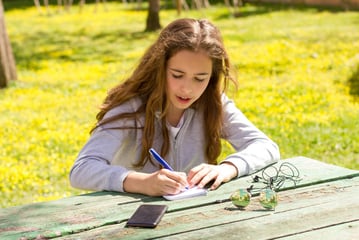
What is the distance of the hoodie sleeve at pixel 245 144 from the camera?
10.4ft

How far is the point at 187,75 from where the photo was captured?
10.2ft

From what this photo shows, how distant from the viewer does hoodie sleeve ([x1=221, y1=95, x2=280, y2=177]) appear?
3.16m

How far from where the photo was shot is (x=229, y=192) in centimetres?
283

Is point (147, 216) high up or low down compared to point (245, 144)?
up

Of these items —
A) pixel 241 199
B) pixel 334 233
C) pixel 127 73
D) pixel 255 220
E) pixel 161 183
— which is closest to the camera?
pixel 334 233

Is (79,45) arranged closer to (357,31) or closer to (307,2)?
(357,31)

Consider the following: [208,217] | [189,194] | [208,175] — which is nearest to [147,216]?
[208,217]

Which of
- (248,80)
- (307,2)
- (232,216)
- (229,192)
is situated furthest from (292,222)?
(307,2)

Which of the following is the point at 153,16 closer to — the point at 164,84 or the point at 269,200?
the point at 164,84

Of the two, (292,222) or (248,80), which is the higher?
(292,222)

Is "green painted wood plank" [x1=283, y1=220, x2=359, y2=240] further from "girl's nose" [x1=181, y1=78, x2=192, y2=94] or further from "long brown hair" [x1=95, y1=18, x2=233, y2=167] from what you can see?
"long brown hair" [x1=95, y1=18, x2=233, y2=167]

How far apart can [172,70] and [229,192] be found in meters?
0.65

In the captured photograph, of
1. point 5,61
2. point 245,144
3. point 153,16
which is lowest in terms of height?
point 153,16

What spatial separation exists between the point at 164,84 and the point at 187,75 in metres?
0.23
